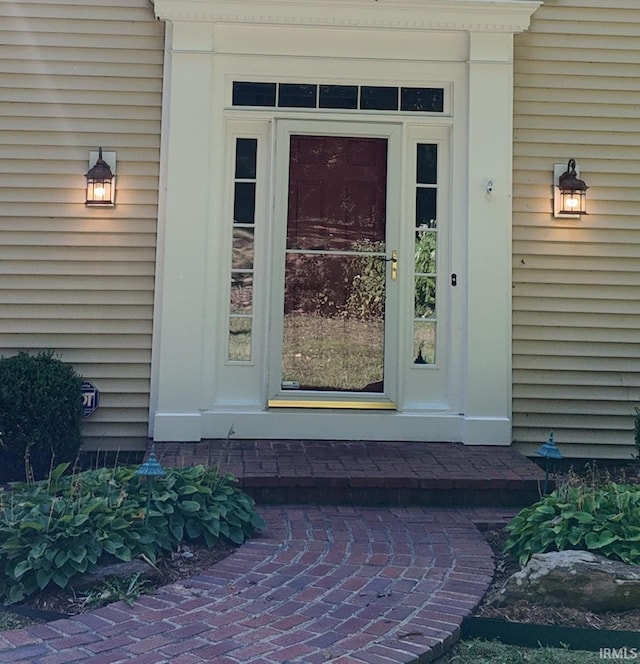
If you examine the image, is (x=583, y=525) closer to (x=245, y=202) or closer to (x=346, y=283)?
(x=346, y=283)

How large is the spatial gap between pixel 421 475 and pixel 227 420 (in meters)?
1.46

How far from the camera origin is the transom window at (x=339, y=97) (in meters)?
4.91

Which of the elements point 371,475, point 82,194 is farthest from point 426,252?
point 82,194

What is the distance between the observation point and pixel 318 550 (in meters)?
3.14

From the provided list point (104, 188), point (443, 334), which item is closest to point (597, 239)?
point (443, 334)

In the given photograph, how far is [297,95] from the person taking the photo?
4926 millimetres

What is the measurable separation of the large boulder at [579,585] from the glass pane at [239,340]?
264cm

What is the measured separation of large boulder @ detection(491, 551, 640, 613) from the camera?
8.53 ft

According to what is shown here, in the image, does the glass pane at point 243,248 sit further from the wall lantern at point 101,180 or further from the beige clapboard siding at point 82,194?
the wall lantern at point 101,180

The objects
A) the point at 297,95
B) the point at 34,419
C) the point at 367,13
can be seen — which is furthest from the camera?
the point at 297,95

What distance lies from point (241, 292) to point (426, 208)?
1.46 m

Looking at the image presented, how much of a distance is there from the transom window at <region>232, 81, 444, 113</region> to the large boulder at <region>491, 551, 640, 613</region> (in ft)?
11.1

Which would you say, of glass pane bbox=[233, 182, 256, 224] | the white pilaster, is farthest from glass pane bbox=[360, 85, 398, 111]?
glass pane bbox=[233, 182, 256, 224]

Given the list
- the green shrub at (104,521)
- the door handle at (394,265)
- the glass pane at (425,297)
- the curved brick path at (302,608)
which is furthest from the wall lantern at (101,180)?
the curved brick path at (302,608)
